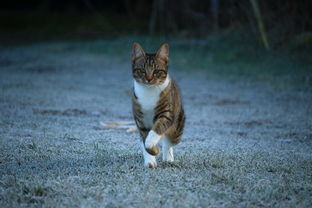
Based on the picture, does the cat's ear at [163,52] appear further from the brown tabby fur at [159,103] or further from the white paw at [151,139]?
the white paw at [151,139]

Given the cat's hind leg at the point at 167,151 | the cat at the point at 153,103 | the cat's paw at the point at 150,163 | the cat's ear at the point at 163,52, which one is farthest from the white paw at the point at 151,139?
the cat's ear at the point at 163,52

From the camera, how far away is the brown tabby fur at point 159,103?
176 inches

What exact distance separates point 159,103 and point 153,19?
12.3 metres

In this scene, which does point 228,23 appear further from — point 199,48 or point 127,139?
point 127,139

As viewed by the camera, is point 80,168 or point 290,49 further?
point 290,49

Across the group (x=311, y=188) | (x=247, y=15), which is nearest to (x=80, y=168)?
(x=311, y=188)

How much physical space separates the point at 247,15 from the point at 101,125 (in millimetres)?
8653

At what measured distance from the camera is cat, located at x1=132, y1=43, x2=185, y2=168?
14.5 ft

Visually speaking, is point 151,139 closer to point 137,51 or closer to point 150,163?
point 150,163

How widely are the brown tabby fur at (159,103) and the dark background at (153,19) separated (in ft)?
30.0

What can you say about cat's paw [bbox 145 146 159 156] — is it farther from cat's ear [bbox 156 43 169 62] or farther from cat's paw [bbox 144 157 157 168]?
cat's ear [bbox 156 43 169 62]

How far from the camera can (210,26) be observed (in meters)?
17.2

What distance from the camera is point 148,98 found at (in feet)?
14.7

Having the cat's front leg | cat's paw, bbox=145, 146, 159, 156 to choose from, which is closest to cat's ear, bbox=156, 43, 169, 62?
the cat's front leg
